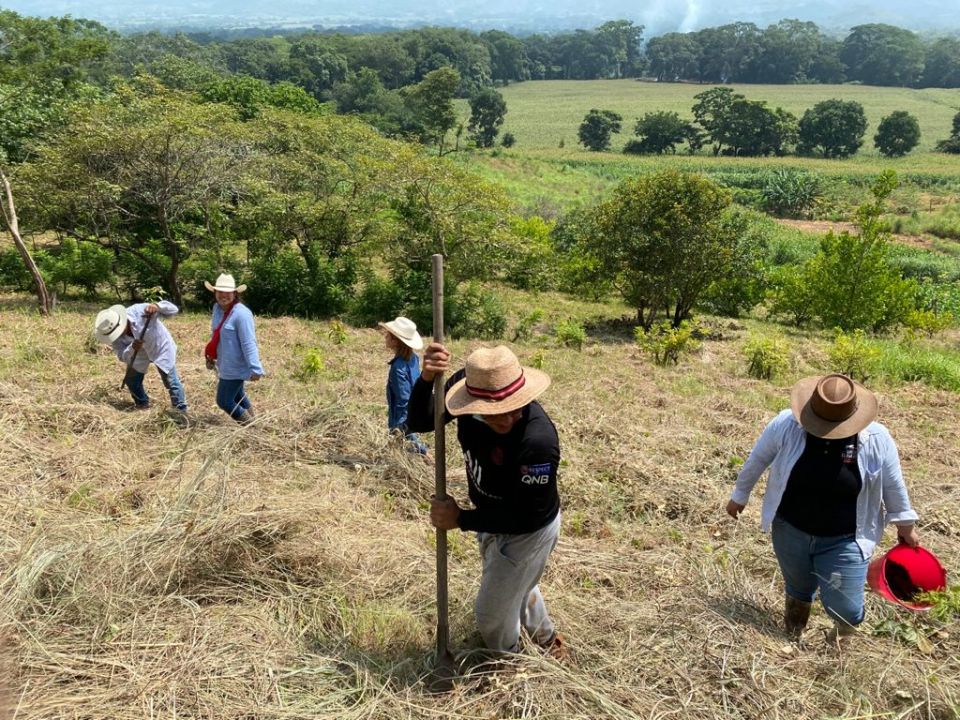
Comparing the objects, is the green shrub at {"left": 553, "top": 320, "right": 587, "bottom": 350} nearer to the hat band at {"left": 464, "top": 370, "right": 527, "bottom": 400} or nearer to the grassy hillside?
the hat band at {"left": 464, "top": 370, "right": 527, "bottom": 400}

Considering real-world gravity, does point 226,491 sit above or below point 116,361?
above

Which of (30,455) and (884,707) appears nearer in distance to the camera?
(884,707)

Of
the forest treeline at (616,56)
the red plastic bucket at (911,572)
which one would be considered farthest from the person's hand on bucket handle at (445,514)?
the forest treeline at (616,56)

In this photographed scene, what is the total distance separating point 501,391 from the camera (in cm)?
264

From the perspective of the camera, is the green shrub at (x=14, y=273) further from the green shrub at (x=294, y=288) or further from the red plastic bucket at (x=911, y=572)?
the red plastic bucket at (x=911, y=572)

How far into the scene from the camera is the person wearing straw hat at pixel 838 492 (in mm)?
3125

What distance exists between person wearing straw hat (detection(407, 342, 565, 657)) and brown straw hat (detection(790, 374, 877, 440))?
131 centimetres

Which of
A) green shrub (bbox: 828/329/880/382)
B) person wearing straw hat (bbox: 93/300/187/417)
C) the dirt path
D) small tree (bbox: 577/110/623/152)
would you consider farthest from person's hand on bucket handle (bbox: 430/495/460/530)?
small tree (bbox: 577/110/623/152)

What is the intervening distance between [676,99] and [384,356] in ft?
341

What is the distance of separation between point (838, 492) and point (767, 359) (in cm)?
807

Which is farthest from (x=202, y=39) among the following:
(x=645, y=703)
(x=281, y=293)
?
(x=645, y=703)

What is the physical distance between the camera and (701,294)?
15.3m

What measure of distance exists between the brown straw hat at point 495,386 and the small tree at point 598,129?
6806 cm

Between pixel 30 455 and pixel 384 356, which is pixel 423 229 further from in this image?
pixel 30 455
